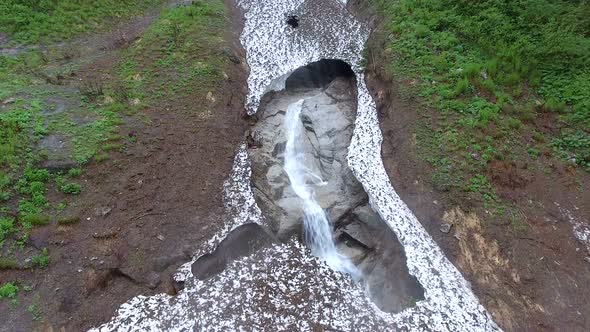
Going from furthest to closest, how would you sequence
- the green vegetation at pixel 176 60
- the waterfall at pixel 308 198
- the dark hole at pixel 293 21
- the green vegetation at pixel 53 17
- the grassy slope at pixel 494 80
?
the dark hole at pixel 293 21 < the green vegetation at pixel 53 17 < the green vegetation at pixel 176 60 < the grassy slope at pixel 494 80 < the waterfall at pixel 308 198

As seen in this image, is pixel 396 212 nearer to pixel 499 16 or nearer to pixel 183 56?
pixel 499 16

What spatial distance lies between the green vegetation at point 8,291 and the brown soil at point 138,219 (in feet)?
0.62

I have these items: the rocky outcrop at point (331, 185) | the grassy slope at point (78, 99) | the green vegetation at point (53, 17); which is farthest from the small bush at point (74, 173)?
the green vegetation at point (53, 17)

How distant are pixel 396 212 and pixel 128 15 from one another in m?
18.5

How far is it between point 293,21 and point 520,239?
1662cm

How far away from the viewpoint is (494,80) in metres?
14.8

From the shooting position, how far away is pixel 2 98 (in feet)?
47.7

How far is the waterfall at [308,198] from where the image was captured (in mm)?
12219

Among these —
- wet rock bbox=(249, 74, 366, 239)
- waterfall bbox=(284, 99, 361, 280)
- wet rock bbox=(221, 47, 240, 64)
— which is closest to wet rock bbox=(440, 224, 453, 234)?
wet rock bbox=(249, 74, 366, 239)

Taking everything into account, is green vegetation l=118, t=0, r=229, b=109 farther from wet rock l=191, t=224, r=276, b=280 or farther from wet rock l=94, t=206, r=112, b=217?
wet rock l=191, t=224, r=276, b=280

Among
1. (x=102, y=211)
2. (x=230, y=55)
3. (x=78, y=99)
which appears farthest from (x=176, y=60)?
(x=102, y=211)

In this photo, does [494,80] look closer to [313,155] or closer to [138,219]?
[313,155]

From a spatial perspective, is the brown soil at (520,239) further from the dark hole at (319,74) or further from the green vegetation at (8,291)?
the green vegetation at (8,291)

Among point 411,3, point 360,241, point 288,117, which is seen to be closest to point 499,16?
point 411,3
